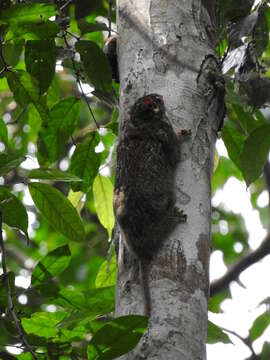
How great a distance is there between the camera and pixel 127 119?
9.24 feet

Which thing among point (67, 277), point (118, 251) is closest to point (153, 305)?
point (118, 251)

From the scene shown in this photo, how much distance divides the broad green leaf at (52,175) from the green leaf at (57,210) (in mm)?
101

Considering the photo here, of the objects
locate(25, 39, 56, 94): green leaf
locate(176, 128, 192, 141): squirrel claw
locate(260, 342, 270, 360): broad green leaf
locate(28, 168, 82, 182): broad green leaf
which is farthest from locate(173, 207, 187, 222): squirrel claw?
locate(260, 342, 270, 360): broad green leaf

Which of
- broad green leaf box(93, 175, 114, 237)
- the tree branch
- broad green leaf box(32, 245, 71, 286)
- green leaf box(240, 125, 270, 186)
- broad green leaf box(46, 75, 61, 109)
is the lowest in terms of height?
broad green leaf box(32, 245, 71, 286)

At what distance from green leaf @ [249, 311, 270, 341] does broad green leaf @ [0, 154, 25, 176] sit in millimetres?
1759

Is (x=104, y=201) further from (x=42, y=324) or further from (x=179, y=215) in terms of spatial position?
(x=179, y=215)

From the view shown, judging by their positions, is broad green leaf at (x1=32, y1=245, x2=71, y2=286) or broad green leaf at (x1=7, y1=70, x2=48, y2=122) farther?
broad green leaf at (x1=7, y1=70, x2=48, y2=122)

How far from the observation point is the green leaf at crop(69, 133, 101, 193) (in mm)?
3537

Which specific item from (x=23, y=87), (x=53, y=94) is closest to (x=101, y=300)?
(x=23, y=87)

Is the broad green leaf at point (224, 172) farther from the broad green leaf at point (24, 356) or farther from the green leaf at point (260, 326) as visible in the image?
the broad green leaf at point (24, 356)

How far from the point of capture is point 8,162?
269 centimetres

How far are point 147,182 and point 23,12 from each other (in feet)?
2.79

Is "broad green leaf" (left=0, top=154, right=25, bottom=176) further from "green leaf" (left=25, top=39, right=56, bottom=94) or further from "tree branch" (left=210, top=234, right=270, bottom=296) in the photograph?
"tree branch" (left=210, top=234, right=270, bottom=296)

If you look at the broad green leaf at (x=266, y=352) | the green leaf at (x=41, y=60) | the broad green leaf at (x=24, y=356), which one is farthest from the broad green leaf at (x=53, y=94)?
the broad green leaf at (x=266, y=352)
